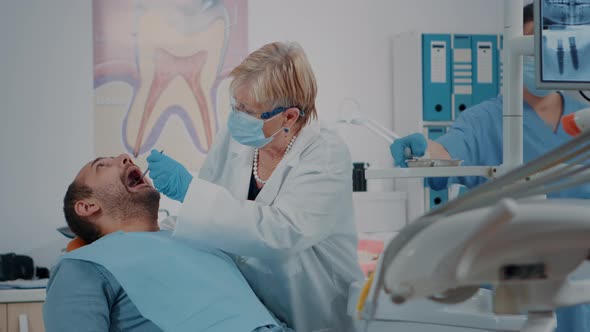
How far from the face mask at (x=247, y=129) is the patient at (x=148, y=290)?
0.31m

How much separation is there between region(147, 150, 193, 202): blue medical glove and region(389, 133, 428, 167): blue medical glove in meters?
0.56

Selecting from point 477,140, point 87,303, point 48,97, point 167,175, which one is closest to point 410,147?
point 477,140

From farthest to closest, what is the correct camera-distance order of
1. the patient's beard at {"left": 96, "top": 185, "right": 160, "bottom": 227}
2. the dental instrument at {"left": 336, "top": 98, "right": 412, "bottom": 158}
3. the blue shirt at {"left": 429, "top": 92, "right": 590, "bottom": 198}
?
the dental instrument at {"left": 336, "top": 98, "right": 412, "bottom": 158} < the blue shirt at {"left": 429, "top": 92, "right": 590, "bottom": 198} < the patient's beard at {"left": 96, "top": 185, "right": 160, "bottom": 227}

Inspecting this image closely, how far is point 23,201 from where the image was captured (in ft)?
12.3

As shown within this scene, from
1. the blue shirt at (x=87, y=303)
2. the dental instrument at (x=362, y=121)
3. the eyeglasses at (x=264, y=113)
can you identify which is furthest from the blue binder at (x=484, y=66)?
the blue shirt at (x=87, y=303)

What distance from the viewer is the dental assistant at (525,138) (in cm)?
189

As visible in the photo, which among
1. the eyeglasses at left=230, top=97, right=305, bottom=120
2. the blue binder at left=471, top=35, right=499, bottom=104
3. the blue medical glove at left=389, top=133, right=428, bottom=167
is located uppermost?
the blue binder at left=471, top=35, right=499, bottom=104

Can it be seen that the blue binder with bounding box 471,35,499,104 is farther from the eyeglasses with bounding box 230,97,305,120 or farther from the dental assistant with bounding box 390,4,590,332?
the eyeglasses with bounding box 230,97,305,120

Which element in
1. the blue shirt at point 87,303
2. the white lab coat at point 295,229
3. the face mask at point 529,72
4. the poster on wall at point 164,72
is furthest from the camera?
the poster on wall at point 164,72

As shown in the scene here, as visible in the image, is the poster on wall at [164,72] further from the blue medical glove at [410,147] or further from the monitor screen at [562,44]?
the monitor screen at [562,44]

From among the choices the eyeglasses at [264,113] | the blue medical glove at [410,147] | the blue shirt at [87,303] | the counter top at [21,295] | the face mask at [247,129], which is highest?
the eyeglasses at [264,113]

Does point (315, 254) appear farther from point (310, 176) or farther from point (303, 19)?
point (303, 19)

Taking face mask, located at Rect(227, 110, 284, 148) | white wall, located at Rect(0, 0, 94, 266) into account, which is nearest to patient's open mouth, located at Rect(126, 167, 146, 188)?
face mask, located at Rect(227, 110, 284, 148)

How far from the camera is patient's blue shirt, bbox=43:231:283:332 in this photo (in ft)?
5.27
